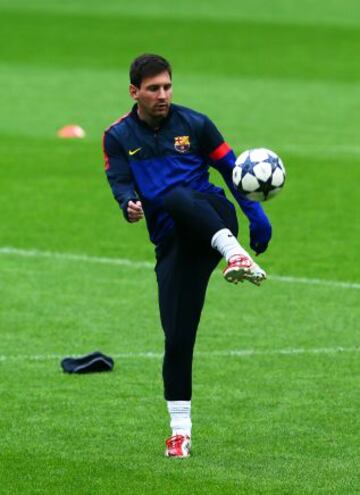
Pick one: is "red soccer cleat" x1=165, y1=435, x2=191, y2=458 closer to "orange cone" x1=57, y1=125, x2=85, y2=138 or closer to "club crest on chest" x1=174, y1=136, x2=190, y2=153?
"club crest on chest" x1=174, y1=136, x2=190, y2=153

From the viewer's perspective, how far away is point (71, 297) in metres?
16.1

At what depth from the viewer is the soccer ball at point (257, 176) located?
9984 mm

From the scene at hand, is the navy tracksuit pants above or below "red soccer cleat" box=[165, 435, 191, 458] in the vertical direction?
above

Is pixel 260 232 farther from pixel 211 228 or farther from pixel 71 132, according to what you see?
pixel 71 132

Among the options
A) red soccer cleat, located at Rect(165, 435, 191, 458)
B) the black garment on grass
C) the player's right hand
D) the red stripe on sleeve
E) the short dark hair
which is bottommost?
red soccer cleat, located at Rect(165, 435, 191, 458)

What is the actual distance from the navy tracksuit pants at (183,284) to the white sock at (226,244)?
12 cm

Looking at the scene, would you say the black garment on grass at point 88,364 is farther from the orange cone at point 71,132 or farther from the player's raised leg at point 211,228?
the orange cone at point 71,132

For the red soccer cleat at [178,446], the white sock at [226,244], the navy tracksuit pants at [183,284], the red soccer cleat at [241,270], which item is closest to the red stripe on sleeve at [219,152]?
the navy tracksuit pants at [183,284]

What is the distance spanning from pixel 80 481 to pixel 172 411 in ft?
2.98

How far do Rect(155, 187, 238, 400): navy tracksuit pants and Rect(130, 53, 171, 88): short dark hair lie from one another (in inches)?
26.9

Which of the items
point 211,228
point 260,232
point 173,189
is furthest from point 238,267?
point 173,189

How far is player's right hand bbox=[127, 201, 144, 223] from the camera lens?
9.66m

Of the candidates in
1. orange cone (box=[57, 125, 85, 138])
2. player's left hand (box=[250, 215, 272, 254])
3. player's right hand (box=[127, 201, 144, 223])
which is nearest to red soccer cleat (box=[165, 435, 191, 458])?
player's left hand (box=[250, 215, 272, 254])

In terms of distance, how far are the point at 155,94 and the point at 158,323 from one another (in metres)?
5.25
